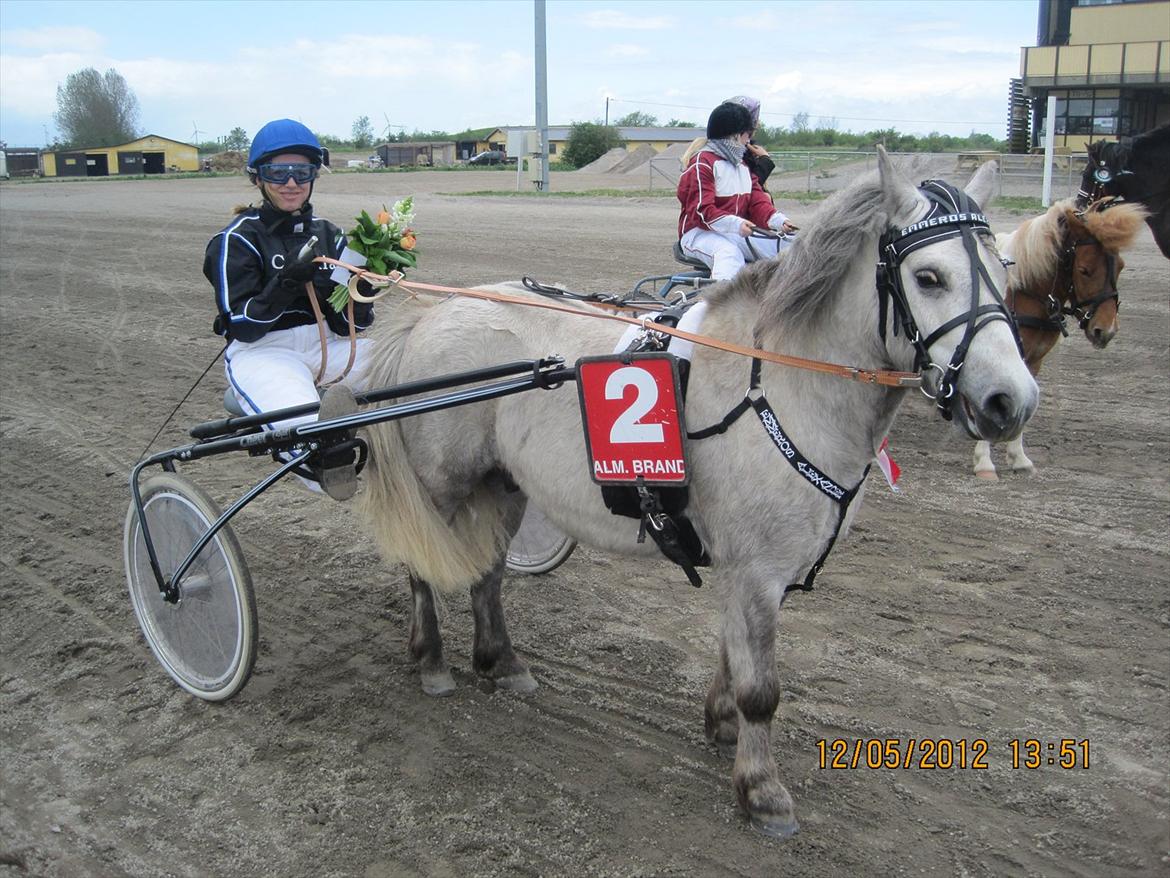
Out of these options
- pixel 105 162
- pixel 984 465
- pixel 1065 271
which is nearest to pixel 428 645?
pixel 984 465

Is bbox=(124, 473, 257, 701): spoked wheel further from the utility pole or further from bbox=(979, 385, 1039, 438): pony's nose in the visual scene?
the utility pole

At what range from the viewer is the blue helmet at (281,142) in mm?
4020

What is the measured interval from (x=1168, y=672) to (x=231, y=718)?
12.5 feet

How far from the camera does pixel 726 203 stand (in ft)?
21.6

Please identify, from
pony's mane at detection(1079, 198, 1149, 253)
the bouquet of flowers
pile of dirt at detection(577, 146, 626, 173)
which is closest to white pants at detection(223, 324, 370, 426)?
the bouquet of flowers

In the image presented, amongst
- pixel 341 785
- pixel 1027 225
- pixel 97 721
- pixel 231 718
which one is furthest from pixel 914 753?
pixel 1027 225

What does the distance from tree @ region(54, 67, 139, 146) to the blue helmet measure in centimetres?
9695

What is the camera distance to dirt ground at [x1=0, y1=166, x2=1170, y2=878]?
3230 mm

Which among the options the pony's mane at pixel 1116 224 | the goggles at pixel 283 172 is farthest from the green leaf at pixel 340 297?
the pony's mane at pixel 1116 224

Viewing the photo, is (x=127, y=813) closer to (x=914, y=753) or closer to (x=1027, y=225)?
(x=914, y=753)

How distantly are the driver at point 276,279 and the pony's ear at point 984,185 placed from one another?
92.7 inches

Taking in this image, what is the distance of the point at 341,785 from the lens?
3.57 meters

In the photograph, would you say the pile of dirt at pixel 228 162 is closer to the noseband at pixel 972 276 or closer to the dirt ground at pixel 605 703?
the dirt ground at pixel 605 703

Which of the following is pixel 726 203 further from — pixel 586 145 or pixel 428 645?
pixel 586 145
